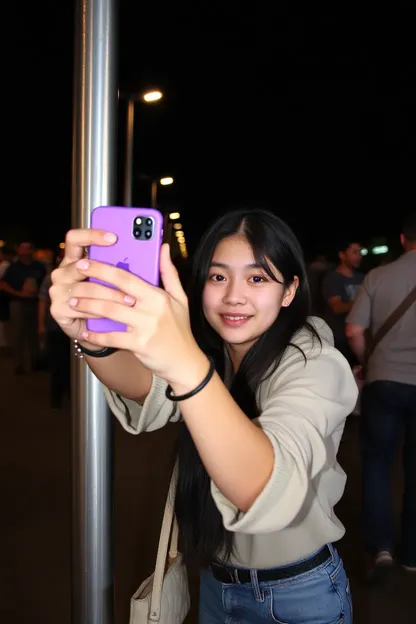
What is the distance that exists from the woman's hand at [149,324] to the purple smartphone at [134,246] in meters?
0.09

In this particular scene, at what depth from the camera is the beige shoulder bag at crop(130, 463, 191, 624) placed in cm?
164

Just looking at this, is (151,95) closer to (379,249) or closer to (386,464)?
(386,464)

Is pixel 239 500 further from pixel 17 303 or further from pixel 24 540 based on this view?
pixel 17 303

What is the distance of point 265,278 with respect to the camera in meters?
1.60

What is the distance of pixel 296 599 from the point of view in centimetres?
158

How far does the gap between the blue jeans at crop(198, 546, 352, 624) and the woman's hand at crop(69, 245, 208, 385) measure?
0.88m

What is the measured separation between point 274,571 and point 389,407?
2443 millimetres

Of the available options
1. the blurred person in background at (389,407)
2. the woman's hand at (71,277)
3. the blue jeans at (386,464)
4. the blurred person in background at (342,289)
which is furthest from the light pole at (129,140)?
the woman's hand at (71,277)

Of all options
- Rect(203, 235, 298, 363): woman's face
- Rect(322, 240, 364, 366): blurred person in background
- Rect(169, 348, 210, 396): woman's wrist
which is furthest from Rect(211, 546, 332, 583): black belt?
Rect(322, 240, 364, 366): blurred person in background

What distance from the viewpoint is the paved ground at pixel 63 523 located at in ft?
11.0

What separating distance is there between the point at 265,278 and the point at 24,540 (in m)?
3.14

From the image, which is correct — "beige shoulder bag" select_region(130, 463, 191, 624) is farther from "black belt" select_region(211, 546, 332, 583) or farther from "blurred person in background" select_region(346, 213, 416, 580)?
"blurred person in background" select_region(346, 213, 416, 580)

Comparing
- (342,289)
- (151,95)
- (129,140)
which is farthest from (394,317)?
(151,95)

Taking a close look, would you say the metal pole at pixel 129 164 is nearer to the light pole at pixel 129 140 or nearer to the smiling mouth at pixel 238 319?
the light pole at pixel 129 140
